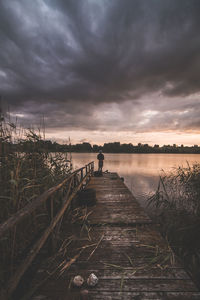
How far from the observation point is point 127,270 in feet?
6.75

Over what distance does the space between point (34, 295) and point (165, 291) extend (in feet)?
5.59

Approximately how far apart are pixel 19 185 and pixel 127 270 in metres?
2.40

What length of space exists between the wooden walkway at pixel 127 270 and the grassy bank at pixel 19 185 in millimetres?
781

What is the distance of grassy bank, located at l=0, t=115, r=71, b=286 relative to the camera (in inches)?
80.7

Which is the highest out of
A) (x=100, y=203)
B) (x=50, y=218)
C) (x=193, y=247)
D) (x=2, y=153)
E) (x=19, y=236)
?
(x=2, y=153)

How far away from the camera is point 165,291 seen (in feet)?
5.70

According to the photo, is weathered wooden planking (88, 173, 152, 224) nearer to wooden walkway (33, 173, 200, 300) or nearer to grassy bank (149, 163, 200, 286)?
wooden walkway (33, 173, 200, 300)

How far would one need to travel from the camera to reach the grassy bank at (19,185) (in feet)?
6.72

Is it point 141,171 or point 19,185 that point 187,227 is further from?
point 141,171

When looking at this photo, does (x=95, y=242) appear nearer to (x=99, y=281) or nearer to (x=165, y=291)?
(x=99, y=281)

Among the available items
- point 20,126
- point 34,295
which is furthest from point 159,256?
point 20,126

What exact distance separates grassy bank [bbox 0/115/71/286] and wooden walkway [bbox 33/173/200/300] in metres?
0.78

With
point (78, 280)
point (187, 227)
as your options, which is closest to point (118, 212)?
point (187, 227)

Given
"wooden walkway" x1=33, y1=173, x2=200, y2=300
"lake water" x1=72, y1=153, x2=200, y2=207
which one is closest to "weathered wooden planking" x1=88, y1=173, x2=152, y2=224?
"wooden walkway" x1=33, y1=173, x2=200, y2=300
